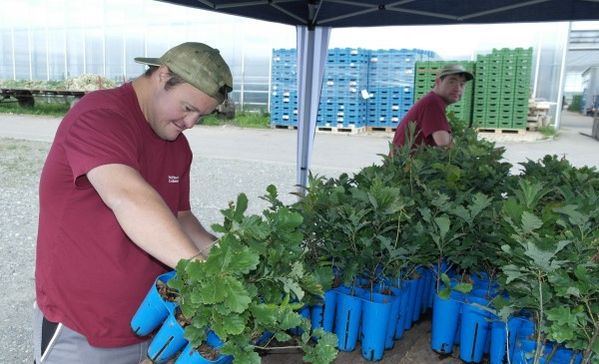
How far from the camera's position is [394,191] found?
1815 millimetres

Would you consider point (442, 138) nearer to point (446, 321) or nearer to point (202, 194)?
point (446, 321)

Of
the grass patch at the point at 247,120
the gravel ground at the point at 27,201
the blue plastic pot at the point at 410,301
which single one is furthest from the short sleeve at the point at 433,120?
the grass patch at the point at 247,120

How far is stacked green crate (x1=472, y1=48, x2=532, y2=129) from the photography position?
1175cm

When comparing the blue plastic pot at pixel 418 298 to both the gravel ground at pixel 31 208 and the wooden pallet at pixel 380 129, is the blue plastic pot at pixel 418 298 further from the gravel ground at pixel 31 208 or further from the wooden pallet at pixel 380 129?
the wooden pallet at pixel 380 129

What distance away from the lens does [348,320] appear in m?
1.84

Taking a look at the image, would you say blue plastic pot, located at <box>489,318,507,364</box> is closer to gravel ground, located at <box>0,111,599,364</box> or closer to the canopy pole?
gravel ground, located at <box>0,111,599,364</box>

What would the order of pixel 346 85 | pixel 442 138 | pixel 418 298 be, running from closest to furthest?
1. pixel 418 298
2. pixel 442 138
3. pixel 346 85

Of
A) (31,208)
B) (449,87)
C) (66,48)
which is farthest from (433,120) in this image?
(66,48)

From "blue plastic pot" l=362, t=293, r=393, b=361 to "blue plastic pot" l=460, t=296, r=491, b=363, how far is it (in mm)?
274

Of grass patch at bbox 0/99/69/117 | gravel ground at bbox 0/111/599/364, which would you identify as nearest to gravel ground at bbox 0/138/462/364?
gravel ground at bbox 0/111/599/364

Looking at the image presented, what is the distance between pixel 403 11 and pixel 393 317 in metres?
3.13

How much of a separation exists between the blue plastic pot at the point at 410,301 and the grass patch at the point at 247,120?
1259 centimetres

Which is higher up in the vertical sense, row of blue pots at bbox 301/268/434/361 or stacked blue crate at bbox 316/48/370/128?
stacked blue crate at bbox 316/48/370/128

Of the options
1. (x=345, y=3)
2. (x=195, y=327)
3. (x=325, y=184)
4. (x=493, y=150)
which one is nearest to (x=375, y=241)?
(x=325, y=184)
